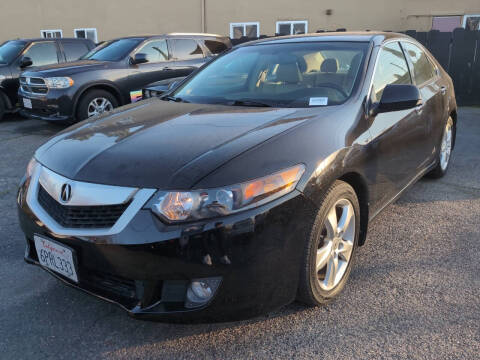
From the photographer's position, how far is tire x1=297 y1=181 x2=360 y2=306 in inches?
90.2

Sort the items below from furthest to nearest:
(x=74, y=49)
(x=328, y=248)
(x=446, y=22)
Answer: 1. (x=446, y=22)
2. (x=74, y=49)
3. (x=328, y=248)

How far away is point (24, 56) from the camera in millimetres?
8734

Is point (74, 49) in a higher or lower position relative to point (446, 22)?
lower

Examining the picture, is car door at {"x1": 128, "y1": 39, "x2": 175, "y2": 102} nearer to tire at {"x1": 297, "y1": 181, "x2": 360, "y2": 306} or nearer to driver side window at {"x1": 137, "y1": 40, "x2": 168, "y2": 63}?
driver side window at {"x1": 137, "y1": 40, "x2": 168, "y2": 63}

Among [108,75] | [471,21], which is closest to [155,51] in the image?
[108,75]

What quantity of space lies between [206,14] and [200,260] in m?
13.7

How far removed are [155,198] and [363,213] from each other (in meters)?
1.50

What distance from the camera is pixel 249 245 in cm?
203

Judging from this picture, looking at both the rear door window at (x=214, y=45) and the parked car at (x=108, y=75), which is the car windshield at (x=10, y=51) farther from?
the rear door window at (x=214, y=45)

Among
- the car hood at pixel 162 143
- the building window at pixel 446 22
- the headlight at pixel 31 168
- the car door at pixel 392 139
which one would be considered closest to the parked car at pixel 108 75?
the car hood at pixel 162 143

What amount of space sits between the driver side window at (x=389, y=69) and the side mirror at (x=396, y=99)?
0.11 meters

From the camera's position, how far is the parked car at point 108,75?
7.27 meters

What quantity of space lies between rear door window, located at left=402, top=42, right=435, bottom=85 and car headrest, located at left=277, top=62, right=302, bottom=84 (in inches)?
46.5

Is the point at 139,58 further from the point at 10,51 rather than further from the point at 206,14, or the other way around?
the point at 206,14
